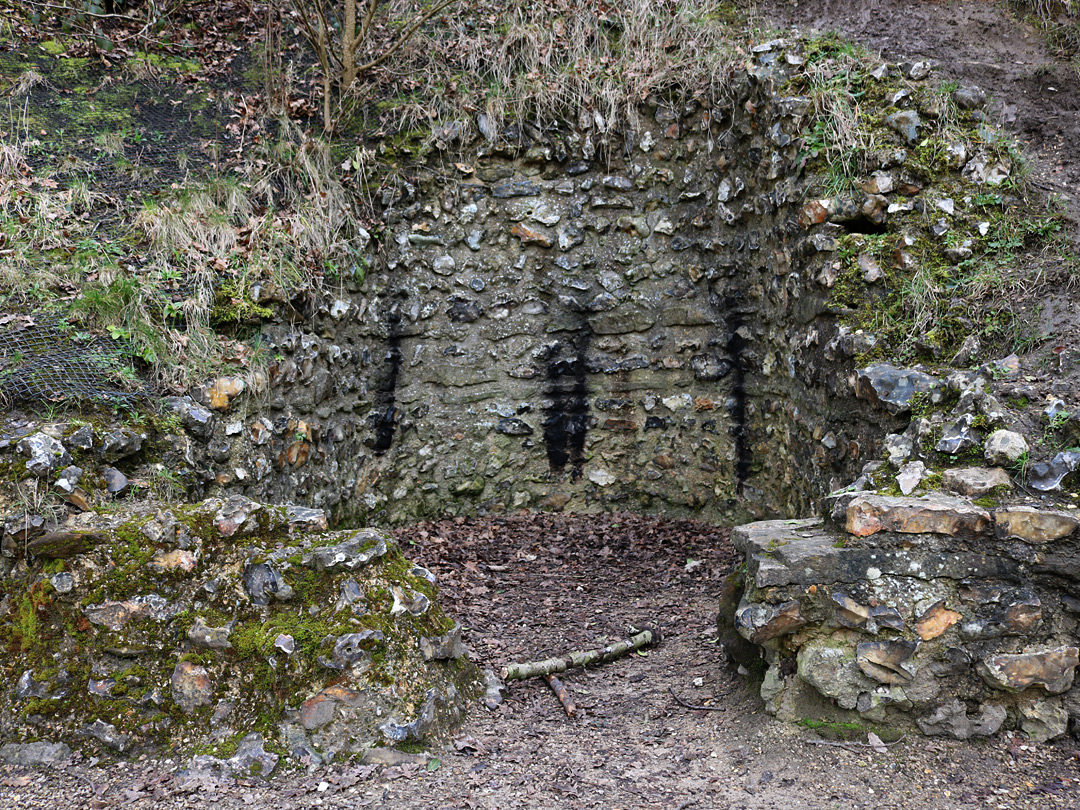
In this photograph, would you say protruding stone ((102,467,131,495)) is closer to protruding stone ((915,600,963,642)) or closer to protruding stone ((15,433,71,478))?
protruding stone ((15,433,71,478))

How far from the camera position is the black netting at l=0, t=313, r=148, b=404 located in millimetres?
3467

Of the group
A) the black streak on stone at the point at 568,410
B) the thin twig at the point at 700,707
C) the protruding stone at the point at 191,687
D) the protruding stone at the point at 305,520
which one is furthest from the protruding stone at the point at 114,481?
the black streak on stone at the point at 568,410

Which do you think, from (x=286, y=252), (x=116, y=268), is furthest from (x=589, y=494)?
(x=116, y=268)

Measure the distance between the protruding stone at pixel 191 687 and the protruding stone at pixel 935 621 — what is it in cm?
255

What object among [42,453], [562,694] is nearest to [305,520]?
[42,453]

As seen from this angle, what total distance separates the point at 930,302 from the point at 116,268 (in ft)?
14.8

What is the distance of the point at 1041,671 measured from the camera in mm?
2584

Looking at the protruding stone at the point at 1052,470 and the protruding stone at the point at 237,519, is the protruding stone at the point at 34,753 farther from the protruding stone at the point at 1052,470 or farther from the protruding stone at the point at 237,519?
the protruding stone at the point at 1052,470

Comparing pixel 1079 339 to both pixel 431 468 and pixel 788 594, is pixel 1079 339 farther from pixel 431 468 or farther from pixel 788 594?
pixel 431 468

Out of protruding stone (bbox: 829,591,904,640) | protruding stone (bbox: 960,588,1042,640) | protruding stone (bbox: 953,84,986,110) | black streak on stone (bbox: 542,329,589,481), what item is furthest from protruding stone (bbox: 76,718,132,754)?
protruding stone (bbox: 953,84,986,110)

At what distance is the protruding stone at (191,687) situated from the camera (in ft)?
8.78

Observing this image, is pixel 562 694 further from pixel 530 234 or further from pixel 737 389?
pixel 530 234

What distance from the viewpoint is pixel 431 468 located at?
Result: 579 centimetres

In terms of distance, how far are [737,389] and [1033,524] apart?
10.1 feet
